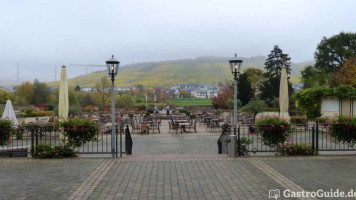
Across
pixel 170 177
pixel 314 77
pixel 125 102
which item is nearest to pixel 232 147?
pixel 170 177

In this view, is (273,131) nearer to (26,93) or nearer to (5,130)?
(5,130)

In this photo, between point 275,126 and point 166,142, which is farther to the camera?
point 166,142

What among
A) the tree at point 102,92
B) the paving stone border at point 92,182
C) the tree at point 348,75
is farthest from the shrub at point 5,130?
the tree at point 102,92

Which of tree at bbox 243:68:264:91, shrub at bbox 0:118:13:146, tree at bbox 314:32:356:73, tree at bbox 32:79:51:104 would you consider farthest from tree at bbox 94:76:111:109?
shrub at bbox 0:118:13:146

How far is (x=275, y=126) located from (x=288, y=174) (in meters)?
2.52

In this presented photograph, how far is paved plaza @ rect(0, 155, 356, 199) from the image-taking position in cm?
548

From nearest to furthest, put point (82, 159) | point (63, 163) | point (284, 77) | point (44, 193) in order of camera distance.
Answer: point (44, 193)
point (63, 163)
point (82, 159)
point (284, 77)

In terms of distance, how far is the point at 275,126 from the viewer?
9133 millimetres

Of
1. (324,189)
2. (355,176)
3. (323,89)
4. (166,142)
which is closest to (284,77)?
(323,89)

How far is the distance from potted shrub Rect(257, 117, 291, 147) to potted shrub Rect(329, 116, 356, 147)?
61.9 inches

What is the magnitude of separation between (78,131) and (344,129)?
8479mm

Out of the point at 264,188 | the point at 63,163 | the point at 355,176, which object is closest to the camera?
the point at 264,188

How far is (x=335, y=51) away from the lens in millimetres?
45406

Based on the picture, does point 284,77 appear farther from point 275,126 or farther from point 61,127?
point 61,127
